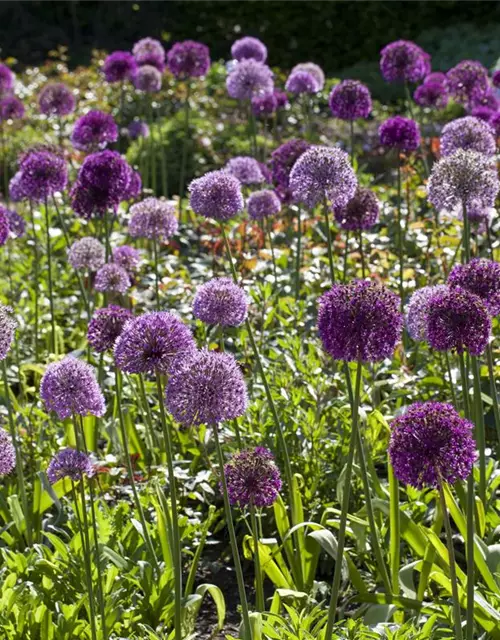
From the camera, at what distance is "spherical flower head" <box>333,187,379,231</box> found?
158 inches

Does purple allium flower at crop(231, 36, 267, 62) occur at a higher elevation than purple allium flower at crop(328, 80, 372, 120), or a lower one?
higher

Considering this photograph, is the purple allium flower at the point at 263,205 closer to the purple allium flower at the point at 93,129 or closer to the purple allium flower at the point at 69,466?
the purple allium flower at the point at 93,129

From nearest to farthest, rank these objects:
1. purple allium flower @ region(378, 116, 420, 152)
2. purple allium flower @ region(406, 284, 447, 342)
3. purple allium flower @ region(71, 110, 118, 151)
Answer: purple allium flower @ region(406, 284, 447, 342) < purple allium flower @ region(378, 116, 420, 152) < purple allium flower @ region(71, 110, 118, 151)

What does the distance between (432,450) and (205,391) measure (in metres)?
0.50

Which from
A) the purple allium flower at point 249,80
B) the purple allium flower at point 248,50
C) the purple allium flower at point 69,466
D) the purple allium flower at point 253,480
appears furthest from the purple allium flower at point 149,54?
the purple allium flower at point 253,480

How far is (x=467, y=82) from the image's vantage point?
17.3ft

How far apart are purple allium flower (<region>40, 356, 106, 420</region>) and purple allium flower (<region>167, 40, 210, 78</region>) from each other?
13.1ft

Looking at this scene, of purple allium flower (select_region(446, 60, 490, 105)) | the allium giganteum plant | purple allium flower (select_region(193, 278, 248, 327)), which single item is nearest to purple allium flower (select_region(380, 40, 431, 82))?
the allium giganteum plant

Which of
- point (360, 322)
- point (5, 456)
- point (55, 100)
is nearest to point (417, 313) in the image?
point (360, 322)

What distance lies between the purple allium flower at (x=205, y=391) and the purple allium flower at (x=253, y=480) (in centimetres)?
25

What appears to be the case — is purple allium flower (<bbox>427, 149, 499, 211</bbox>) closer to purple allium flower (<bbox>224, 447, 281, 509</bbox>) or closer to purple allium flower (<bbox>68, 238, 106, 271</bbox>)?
purple allium flower (<bbox>224, 447, 281, 509</bbox>)

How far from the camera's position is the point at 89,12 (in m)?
15.7

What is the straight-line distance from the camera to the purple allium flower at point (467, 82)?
5.28 m

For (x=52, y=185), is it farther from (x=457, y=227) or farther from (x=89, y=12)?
(x=89, y=12)
